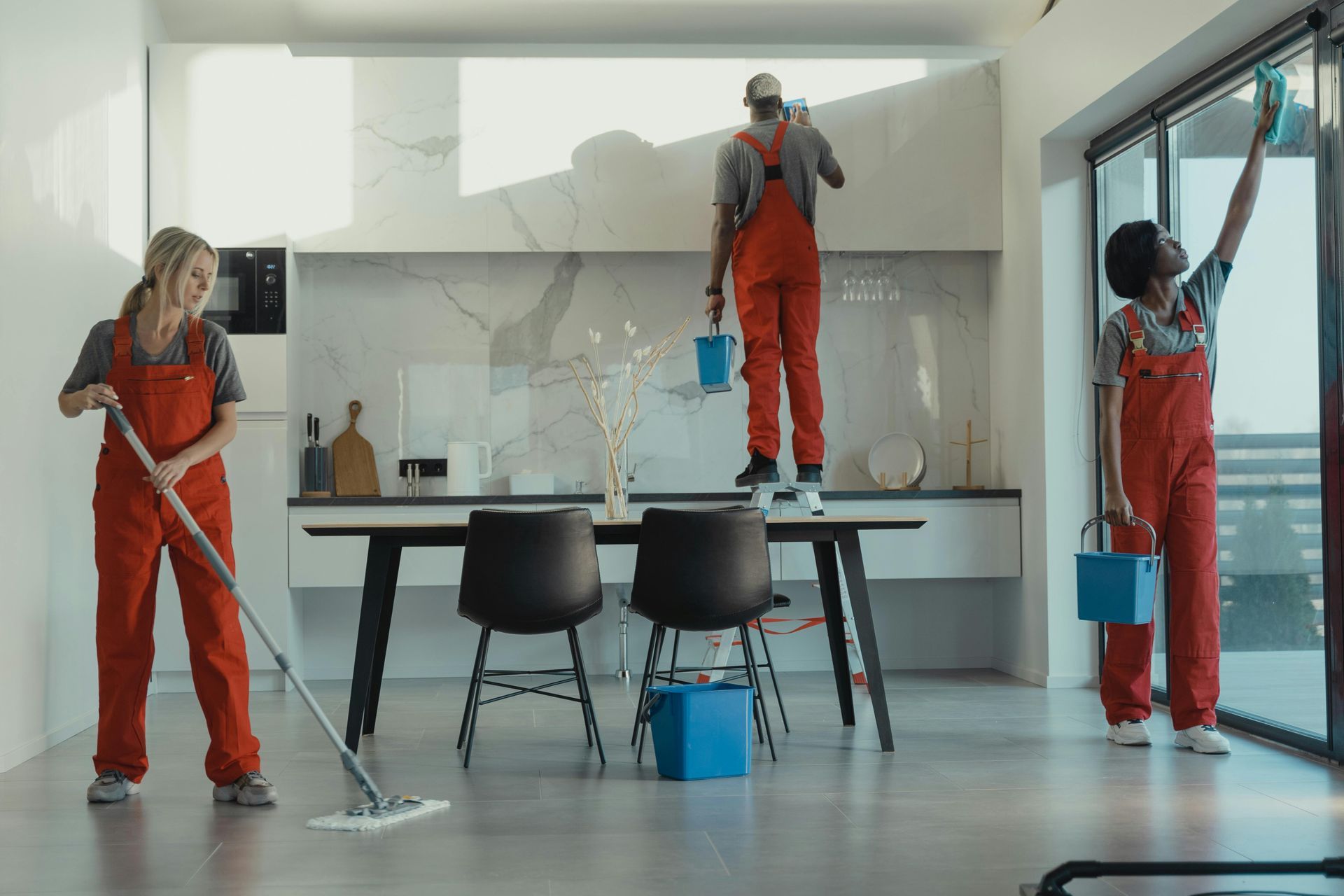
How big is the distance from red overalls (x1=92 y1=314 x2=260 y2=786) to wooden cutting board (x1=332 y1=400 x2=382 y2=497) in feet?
7.50

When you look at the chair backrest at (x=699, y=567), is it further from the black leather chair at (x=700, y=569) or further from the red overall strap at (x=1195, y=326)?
the red overall strap at (x=1195, y=326)

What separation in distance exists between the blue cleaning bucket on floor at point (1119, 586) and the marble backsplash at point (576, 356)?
2029mm

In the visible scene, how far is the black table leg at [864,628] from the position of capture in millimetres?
3631

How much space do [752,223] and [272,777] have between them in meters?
2.39

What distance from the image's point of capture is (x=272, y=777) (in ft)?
11.0

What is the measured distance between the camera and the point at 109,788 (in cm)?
308

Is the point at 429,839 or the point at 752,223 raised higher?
the point at 752,223

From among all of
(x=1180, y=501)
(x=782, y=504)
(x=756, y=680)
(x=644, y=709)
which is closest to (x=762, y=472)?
(x=782, y=504)

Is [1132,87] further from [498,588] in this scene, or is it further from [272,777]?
[272,777]

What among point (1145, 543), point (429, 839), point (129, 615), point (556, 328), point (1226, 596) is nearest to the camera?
point (429, 839)

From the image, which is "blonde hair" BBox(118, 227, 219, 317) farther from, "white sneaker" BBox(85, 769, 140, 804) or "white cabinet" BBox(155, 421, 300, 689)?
"white cabinet" BBox(155, 421, 300, 689)

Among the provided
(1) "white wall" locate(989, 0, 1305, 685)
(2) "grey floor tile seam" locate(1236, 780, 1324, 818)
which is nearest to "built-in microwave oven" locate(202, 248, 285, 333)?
(1) "white wall" locate(989, 0, 1305, 685)

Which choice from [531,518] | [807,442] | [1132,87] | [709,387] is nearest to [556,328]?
[709,387]

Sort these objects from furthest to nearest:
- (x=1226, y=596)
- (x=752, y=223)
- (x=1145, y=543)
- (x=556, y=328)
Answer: (x=556, y=328)
(x=752, y=223)
(x=1226, y=596)
(x=1145, y=543)
